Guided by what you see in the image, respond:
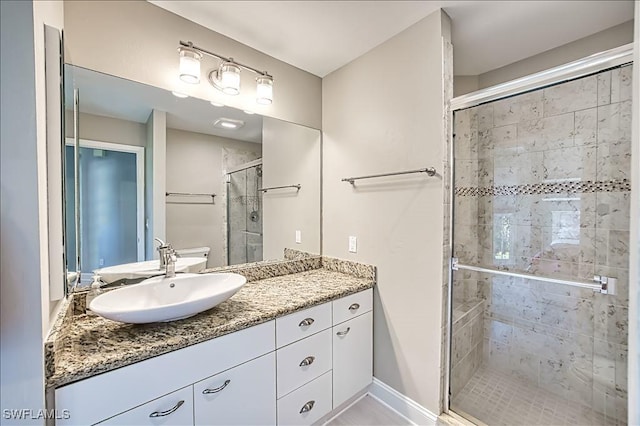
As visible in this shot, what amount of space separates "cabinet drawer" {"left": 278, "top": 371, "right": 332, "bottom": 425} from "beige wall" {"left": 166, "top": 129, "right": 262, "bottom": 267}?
918 mm

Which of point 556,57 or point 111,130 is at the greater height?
point 556,57

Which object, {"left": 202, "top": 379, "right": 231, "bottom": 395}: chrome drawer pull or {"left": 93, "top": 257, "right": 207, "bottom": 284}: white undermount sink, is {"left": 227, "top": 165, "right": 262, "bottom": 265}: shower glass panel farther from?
{"left": 202, "top": 379, "right": 231, "bottom": 395}: chrome drawer pull

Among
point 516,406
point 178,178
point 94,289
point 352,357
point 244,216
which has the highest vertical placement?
point 178,178

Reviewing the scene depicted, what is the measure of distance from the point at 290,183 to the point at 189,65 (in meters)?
1.05

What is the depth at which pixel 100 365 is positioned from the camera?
884mm

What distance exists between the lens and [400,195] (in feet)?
5.81

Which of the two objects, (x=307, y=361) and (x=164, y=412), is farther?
(x=307, y=361)

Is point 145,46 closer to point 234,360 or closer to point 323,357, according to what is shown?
point 234,360

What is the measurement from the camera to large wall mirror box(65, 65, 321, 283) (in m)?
1.33

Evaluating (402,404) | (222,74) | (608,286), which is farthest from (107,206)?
(608,286)

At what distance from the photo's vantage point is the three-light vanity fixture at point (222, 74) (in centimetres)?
152

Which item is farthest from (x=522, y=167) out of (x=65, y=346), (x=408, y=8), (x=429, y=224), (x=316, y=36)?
(x=65, y=346)

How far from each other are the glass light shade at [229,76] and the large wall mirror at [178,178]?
145 millimetres

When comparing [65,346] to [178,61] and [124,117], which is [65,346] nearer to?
[124,117]
